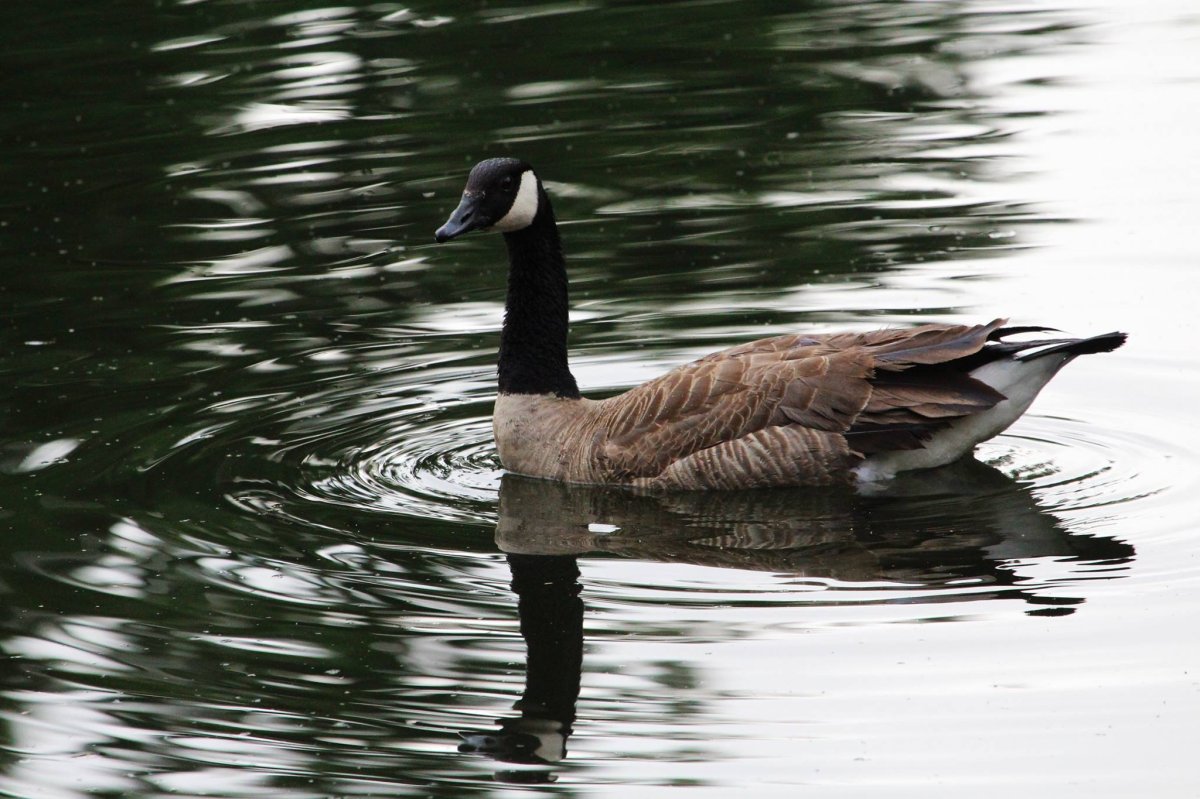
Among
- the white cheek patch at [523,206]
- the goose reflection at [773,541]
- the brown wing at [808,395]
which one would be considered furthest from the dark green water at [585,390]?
the white cheek patch at [523,206]

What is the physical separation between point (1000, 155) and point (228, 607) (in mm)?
11649

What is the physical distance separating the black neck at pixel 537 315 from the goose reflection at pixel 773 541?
76 cm

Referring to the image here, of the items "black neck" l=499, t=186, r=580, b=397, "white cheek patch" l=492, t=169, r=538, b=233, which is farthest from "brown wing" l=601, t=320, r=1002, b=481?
"white cheek patch" l=492, t=169, r=538, b=233

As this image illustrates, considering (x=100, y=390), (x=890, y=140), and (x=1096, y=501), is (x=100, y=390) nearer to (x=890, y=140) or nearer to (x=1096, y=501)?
(x=1096, y=501)

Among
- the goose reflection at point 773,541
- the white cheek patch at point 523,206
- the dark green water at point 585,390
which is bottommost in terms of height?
the goose reflection at point 773,541

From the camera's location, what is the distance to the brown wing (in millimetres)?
11625

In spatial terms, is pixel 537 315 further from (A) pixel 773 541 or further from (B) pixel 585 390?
(A) pixel 773 541

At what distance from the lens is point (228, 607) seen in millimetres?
10195

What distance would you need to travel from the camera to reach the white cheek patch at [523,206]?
1263 cm

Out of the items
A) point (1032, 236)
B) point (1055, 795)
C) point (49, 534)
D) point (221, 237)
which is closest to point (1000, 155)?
point (1032, 236)

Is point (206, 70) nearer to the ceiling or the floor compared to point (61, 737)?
nearer to the ceiling

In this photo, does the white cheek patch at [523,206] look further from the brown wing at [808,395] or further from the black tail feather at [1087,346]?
the black tail feather at [1087,346]

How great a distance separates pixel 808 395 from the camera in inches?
468

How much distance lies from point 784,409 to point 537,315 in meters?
2.07
